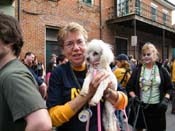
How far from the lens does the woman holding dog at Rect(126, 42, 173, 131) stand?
5312 millimetres

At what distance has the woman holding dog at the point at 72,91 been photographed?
7.97 feet

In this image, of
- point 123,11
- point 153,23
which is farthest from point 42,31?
point 153,23

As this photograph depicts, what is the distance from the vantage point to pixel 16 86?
6.00 feet

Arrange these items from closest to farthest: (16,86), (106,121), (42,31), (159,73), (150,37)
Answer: (16,86) < (106,121) < (159,73) < (42,31) < (150,37)

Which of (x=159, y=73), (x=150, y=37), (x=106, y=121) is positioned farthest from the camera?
(x=150, y=37)

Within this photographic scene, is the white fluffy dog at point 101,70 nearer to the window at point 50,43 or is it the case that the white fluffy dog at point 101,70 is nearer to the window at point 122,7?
the window at point 50,43

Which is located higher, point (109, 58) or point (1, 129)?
point (109, 58)

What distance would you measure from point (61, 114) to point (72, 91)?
0.70 ft

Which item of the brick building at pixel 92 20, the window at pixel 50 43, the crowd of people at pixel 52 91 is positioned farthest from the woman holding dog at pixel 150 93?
the window at pixel 50 43

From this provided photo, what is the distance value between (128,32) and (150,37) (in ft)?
14.0

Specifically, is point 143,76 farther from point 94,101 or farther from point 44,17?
point 44,17

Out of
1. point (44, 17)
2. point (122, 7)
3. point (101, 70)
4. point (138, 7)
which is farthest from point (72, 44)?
point (138, 7)

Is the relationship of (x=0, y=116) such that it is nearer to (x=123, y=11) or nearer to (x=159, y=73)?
(x=159, y=73)

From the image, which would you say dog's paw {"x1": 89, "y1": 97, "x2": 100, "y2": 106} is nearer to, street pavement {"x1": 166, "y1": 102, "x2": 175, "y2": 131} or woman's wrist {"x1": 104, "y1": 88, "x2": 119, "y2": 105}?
woman's wrist {"x1": 104, "y1": 88, "x2": 119, "y2": 105}
